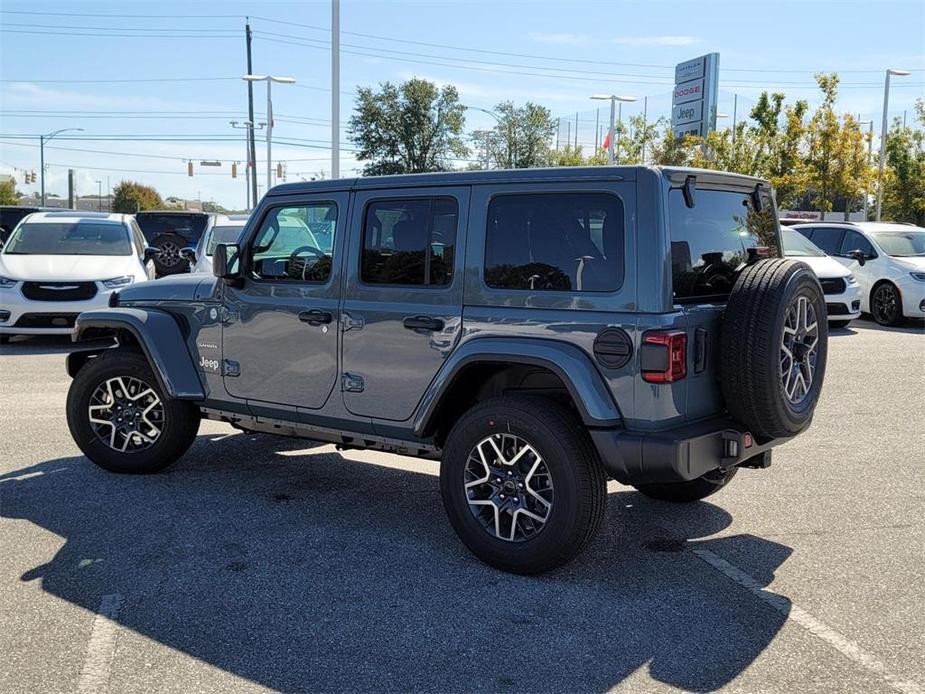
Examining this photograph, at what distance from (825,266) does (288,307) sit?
11.1 metres

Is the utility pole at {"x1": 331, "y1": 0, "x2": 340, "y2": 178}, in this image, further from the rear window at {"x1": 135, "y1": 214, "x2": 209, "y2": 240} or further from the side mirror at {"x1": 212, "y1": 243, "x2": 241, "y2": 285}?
the side mirror at {"x1": 212, "y1": 243, "x2": 241, "y2": 285}

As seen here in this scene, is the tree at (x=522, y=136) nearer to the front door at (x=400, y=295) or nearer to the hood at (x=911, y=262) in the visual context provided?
the hood at (x=911, y=262)

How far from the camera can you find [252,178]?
53375mm

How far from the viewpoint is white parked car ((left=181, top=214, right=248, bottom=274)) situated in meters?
13.9

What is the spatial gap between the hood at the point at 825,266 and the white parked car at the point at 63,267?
9.75m

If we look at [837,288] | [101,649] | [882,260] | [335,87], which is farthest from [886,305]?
[335,87]

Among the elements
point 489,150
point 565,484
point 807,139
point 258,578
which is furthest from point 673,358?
point 489,150

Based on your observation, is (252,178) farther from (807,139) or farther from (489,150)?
(807,139)

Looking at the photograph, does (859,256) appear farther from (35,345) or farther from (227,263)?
(35,345)

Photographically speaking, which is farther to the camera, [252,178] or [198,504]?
[252,178]

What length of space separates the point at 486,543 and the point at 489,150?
47.8 m

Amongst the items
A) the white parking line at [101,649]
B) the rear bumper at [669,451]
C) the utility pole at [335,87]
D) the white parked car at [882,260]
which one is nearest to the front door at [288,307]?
the white parking line at [101,649]

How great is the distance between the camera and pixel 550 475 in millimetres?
4230

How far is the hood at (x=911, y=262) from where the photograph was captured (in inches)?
581
